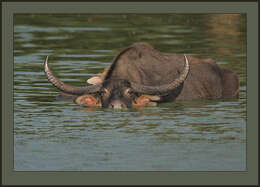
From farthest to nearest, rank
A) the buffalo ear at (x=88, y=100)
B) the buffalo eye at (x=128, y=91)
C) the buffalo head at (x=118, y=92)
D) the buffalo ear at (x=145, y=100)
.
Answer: the buffalo ear at (x=88, y=100) → the buffalo ear at (x=145, y=100) → the buffalo eye at (x=128, y=91) → the buffalo head at (x=118, y=92)

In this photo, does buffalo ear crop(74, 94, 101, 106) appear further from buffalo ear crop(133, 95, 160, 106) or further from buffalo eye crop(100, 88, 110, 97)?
buffalo ear crop(133, 95, 160, 106)

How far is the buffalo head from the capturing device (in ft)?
63.7

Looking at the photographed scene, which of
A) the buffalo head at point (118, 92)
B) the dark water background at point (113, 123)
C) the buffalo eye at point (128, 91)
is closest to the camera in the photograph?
the dark water background at point (113, 123)

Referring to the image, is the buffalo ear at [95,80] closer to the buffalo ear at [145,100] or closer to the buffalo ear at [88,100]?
the buffalo ear at [88,100]

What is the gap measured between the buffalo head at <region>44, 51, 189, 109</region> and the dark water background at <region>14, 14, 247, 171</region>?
21 centimetres

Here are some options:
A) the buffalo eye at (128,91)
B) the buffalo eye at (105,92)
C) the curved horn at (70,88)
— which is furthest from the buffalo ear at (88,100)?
the buffalo eye at (128,91)

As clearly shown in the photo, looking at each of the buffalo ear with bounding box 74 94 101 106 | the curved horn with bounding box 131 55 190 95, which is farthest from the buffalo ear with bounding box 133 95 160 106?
the buffalo ear with bounding box 74 94 101 106

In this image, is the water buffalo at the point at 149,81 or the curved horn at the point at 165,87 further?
the curved horn at the point at 165,87

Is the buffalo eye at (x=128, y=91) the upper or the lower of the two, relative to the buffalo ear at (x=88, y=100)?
upper

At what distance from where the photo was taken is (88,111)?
19.6 metres

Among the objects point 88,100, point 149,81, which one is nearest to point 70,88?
point 88,100

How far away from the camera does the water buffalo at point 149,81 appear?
19.6 metres

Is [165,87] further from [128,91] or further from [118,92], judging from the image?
[118,92]

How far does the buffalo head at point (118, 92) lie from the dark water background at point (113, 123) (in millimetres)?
215
